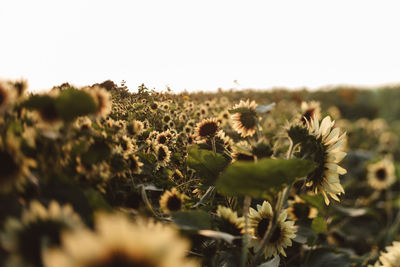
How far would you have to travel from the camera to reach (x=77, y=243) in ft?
0.51

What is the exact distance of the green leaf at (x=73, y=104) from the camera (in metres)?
0.29

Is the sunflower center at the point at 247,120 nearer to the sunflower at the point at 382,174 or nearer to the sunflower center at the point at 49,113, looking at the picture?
the sunflower center at the point at 49,113

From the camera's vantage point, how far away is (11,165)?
24 cm

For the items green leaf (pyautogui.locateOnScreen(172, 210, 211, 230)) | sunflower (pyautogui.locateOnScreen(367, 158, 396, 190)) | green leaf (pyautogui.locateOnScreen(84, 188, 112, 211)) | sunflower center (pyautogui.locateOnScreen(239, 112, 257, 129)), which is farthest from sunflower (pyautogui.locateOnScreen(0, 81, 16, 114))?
sunflower (pyautogui.locateOnScreen(367, 158, 396, 190))

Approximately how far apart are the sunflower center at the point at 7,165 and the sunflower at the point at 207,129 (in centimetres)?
66

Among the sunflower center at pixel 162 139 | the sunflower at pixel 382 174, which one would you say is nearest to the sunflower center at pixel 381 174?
the sunflower at pixel 382 174

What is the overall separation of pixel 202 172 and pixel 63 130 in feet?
1.41

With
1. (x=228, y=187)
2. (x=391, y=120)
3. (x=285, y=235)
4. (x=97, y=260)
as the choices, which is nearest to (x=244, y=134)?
(x=285, y=235)

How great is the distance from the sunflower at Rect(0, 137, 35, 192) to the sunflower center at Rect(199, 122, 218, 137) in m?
0.65

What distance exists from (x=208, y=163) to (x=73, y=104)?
1.42 feet

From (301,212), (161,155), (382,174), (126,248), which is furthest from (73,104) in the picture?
(382,174)

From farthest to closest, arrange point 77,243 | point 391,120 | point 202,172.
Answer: point 391,120, point 202,172, point 77,243

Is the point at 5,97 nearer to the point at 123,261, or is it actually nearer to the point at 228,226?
the point at 123,261

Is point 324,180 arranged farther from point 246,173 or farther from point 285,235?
point 246,173
